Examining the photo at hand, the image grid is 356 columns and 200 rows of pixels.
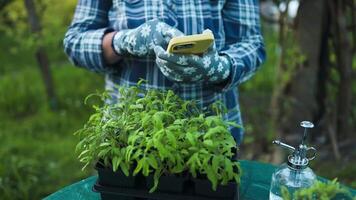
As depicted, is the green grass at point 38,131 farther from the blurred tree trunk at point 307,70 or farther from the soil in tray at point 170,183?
the soil in tray at point 170,183

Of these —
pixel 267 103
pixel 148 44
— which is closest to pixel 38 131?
pixel 267 103

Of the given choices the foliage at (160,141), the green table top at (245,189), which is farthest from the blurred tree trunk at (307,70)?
the foliage at (160,141)

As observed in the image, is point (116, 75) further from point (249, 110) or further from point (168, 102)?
point (249, 110)

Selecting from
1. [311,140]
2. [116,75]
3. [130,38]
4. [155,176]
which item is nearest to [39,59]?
[311,140]

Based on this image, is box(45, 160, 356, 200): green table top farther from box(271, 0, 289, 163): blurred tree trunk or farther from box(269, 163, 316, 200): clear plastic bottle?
box(271, 0, 289, 163): blurred tree trunk

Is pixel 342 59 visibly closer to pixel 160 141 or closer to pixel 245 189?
pixel 245 189

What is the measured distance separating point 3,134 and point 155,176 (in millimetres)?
2704

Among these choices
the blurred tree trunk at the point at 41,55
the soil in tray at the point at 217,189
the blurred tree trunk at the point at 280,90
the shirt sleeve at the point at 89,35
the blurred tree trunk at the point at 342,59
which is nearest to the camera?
the soil in tray at the point at 217,189

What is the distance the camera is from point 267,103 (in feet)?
11.0

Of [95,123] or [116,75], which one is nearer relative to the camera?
[95,123]

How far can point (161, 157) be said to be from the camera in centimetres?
95

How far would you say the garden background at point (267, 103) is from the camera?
2.56 m

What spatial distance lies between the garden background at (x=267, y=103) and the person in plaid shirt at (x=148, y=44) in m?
1.14

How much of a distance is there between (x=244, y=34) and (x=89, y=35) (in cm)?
44
